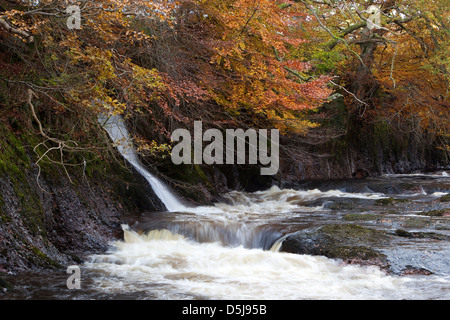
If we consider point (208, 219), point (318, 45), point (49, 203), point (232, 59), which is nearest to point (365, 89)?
point (318, 45)

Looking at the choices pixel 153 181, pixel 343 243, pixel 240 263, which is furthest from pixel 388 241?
pixel 153 181

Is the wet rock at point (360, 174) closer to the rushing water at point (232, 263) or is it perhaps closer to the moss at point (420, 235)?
the rushing water at point (232, 263)

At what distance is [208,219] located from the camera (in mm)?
9109

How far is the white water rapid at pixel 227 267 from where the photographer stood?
17.5 feet

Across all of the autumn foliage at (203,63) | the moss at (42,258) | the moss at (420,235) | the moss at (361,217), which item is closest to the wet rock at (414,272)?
the moss at (420,235)

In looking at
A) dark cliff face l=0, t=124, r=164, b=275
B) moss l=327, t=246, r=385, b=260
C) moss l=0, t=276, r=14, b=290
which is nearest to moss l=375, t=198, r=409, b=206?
moss l=327, t=246, r=385, b=260

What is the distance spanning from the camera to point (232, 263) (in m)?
6.80

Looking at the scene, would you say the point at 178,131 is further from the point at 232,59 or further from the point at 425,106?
the point at 425,106

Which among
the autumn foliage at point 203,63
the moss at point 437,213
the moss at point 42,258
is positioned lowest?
the moss at point 42,258

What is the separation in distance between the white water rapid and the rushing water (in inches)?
0.5

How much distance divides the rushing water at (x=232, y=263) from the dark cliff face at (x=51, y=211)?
380mm

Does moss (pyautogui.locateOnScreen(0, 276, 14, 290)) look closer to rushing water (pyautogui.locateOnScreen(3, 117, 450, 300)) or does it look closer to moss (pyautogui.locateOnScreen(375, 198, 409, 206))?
rushing water (pyautogui.locateOnScreen(3, 117, 450, 300))

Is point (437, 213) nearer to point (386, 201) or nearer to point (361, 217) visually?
point (361, 217)

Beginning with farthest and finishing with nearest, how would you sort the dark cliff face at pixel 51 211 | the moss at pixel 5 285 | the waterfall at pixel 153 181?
the waterfall at pixel 153 181 < the dark cliff face at pixel 51 211 < the moss at pixel 5 285
